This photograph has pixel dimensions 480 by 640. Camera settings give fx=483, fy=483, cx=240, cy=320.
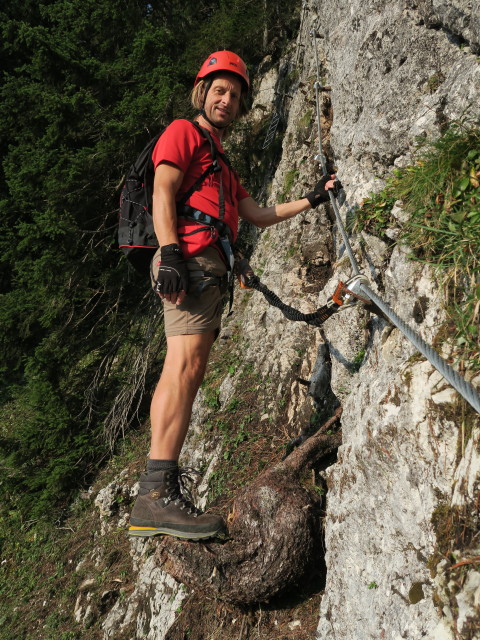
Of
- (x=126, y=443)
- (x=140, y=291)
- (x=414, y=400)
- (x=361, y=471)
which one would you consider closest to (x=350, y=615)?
(x=361, y=471)

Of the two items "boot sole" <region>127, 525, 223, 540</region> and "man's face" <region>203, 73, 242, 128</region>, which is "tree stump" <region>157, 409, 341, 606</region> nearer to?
"boot sole" <region>127, 525, 223, 540</region>

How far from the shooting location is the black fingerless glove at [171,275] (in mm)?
2904

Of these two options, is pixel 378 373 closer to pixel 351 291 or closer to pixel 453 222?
pixel 351 291

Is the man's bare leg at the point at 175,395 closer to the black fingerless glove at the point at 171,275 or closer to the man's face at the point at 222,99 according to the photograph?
the black fingerless glove at the point at 171,275

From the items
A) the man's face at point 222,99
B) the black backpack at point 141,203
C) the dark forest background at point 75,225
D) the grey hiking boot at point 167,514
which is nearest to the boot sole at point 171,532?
the grey hiking boot at point 167,514

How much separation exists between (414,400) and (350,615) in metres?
1.40

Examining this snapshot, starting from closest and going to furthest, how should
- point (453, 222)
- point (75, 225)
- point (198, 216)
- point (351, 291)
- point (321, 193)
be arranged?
point (453, 222) → point (351, 291) → point (198, 216) → point (321, 193) → point (75, 225)

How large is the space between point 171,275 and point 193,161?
0.88 m

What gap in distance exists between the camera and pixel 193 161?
325 centimetres

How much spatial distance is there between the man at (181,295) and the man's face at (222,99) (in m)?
0.18

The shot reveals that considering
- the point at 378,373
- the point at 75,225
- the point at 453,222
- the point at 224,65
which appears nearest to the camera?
the point at 453,222

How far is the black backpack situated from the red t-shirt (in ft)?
0.12

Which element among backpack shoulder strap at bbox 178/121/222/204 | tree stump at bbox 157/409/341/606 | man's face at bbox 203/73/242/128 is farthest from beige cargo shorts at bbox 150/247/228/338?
tree stump at bbox 157/409/341/606

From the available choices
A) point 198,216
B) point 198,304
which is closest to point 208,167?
point 198,216
